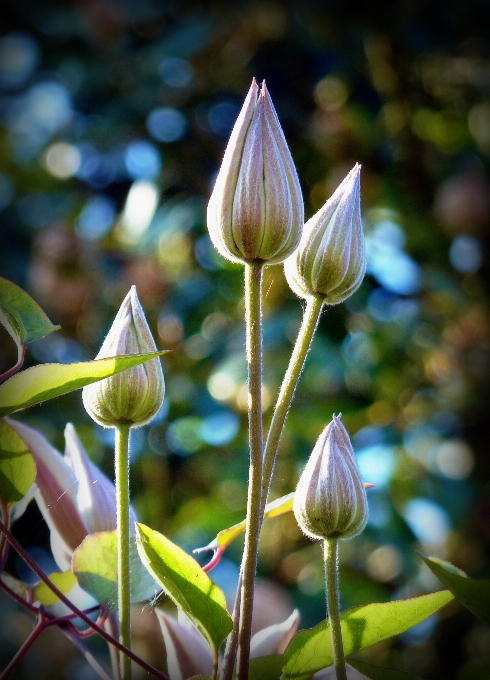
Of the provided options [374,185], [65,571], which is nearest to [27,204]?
[374,185]

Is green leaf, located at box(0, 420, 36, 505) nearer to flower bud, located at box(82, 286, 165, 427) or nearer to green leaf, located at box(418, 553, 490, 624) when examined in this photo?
flower bud, located at box(82, 286, 165, 427)

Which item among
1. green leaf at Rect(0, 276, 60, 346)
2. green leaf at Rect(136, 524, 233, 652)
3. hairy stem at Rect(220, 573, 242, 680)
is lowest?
hairy stem at Rect(220, 573, 242, 680)

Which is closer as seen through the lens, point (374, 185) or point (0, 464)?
point (0, 464)

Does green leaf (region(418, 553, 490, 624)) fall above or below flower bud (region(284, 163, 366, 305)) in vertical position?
below

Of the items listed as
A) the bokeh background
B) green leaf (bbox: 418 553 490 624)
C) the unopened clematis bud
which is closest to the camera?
Answer: green leaf (bbox: 418 553 490 624)

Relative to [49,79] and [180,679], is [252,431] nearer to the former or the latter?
[180,679]

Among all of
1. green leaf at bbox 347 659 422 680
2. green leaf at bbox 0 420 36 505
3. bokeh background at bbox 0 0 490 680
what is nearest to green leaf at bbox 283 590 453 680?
green leaf at bbox 347 659 422 680

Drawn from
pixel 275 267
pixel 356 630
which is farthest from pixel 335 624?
pixel 275 267
